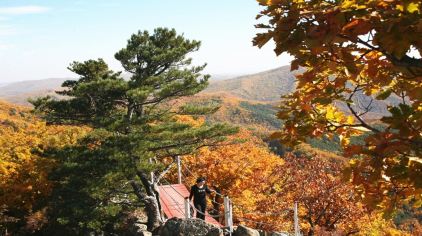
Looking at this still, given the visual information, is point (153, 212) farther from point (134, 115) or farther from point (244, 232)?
point (244, 232)

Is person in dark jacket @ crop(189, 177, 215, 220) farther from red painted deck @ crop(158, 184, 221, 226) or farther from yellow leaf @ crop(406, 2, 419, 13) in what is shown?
yellow leaf @ crop(406, 2, 419, 13)

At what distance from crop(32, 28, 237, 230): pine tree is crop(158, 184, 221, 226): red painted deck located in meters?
0.44

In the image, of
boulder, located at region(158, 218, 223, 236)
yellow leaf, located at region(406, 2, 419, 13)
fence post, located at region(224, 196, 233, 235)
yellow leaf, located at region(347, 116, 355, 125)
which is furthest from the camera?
boulder, located at region(158, 218, 223, 236)

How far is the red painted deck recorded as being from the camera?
1522 cm

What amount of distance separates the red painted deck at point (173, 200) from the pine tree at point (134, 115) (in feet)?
1.43

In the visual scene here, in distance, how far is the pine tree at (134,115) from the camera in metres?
14.3

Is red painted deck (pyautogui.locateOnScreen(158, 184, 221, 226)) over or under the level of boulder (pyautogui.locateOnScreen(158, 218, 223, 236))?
under

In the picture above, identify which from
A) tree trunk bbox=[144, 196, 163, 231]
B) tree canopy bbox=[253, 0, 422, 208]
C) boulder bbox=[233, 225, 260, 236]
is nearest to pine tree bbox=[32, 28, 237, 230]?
Answer: tree trunk bbox=[144, 196, 163, 231]

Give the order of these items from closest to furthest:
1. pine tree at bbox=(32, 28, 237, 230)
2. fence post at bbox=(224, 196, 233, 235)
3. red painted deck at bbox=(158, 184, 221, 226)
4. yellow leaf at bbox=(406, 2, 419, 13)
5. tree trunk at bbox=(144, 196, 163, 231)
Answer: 1. yellow leaf at bbox=(406, 2, 419, 13)
2. fence post at bbox=(224, 196, 233, 235)
3. pine tree at bbox=(32, 28, 237, 230)
4. red painted deck at bbox=(158, 184, 221, 226)
5. tree trunk at bbox=(144, 196, 163, 231)

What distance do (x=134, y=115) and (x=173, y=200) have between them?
396cm

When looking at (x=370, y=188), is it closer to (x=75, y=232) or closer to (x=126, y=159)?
(x=126, y=159)

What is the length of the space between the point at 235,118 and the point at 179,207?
133248 millimetres

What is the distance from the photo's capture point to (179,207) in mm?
15359

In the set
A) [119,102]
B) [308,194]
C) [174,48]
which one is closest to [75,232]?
[119,102]
